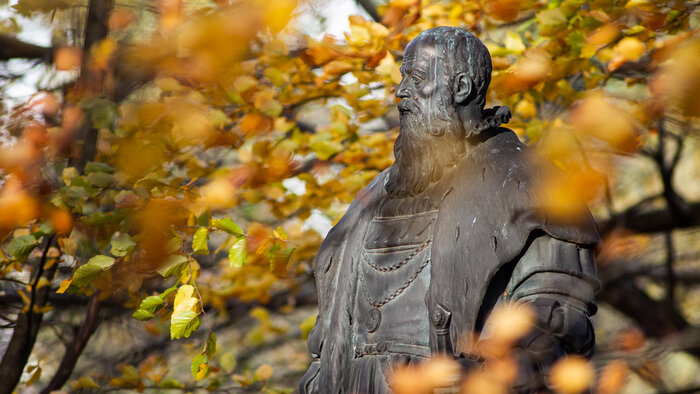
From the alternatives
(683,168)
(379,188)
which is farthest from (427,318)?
(683,168)

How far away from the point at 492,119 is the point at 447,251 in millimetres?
455

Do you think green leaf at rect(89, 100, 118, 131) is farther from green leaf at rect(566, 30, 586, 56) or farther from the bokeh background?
green leaf at rect(566, 30, 586, 56)

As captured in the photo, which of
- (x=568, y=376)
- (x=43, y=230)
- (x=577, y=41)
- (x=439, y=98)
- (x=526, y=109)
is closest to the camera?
(x=568, y=376)

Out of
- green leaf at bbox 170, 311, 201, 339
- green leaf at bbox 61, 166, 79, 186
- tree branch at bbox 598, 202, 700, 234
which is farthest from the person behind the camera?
tree branch at bbox 598, 202, 700, 234

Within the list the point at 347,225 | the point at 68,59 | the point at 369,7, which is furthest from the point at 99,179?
the point at 369,7

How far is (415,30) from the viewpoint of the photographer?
17.6ft

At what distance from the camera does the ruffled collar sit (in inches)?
95.3

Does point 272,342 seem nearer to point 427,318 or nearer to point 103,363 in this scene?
point 103,363

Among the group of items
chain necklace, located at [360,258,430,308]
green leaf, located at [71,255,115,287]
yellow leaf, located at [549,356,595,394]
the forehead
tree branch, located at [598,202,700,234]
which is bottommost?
tree branch, located at [598,202,700,234]

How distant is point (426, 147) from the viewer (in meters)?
2.44

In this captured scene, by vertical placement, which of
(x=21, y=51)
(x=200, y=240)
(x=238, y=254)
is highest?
(x=21, y=51)

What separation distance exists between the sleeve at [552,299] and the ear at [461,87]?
0.49 metres

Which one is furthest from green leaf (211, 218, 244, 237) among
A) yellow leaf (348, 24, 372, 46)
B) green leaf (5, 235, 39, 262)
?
yellow leaf (348, 24, 372, 46)

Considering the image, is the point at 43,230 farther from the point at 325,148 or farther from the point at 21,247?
the point at 325,148
